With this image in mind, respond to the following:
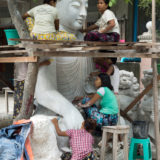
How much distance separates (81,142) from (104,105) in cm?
100

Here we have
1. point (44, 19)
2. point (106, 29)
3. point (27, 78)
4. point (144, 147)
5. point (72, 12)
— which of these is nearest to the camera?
point (27, 78)

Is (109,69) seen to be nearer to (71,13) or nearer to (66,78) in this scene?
(66,78)

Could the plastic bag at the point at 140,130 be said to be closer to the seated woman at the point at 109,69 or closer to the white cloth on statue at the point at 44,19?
the seated woman at the point at 109,69

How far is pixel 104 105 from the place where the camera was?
674 cm

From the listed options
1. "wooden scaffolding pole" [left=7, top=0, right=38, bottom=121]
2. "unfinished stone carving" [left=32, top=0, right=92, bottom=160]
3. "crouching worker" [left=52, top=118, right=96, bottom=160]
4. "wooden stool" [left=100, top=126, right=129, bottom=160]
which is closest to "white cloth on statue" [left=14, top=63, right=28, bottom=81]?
"unfinished stone carving" [left=32, top=0, right=92, bottom=160]

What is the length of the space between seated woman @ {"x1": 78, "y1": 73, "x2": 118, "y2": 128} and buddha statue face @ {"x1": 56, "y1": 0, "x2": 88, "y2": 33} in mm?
1231

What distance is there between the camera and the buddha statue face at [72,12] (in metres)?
7.18

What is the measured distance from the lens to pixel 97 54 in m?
6.21

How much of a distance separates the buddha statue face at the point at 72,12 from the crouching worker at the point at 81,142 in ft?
7.03

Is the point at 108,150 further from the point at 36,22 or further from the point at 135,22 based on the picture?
the point at 135,22

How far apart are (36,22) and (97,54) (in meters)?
1.36

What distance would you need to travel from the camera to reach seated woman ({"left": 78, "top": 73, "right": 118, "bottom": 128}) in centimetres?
667

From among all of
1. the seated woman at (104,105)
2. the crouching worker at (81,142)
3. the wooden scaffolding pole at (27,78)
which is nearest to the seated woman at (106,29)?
the seated woman at (104,105)

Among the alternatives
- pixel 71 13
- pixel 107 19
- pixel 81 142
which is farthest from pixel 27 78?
pixel 107 19
